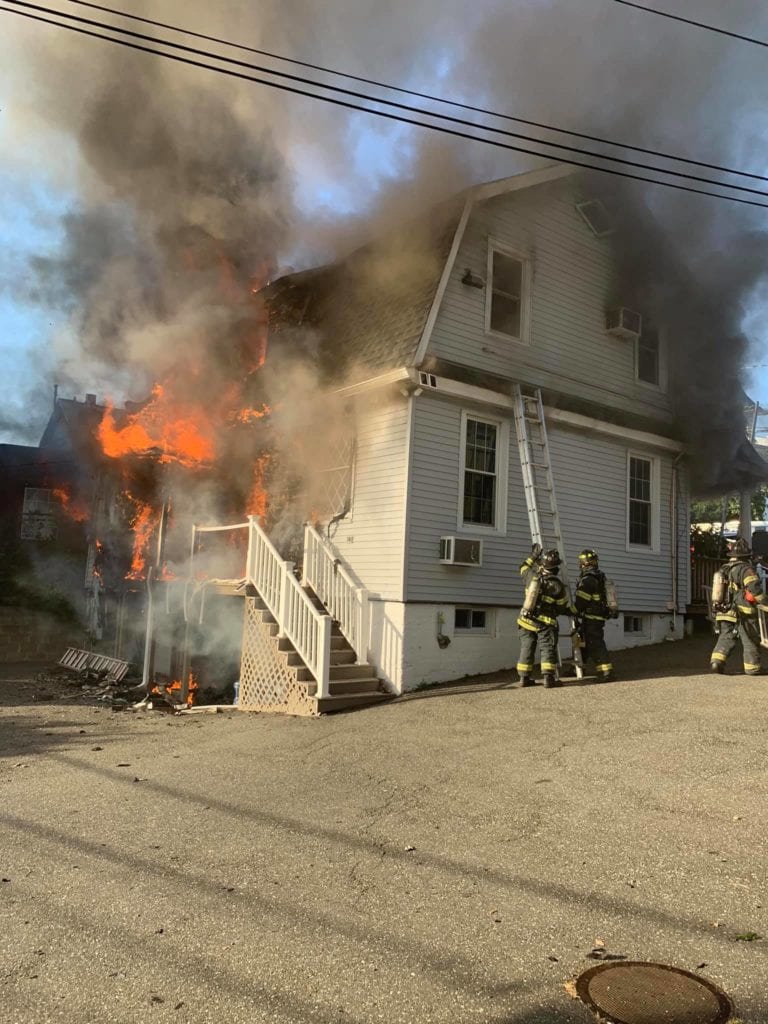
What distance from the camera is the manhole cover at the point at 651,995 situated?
8.80 feet

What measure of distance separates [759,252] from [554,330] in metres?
3.78

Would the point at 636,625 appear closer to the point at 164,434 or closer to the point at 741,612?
the point at 741,612

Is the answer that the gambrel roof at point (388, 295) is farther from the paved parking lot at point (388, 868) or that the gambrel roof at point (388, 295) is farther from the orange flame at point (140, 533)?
the paved parking lot at point (388, 868)

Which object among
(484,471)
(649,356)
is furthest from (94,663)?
(649,356)

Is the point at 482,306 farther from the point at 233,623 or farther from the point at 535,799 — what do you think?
the point at 535,799

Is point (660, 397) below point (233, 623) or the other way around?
the other way around

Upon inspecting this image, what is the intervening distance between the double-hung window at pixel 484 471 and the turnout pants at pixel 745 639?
3267 mm

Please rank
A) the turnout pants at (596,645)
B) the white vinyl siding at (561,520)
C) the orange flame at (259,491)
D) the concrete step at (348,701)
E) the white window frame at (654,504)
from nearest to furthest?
the concrete step at (348,701) < the turnout pants at (596,645) < the white vinyl siding at (561,520) < the orange flame at (259,491) < the white window frame at (654,504)

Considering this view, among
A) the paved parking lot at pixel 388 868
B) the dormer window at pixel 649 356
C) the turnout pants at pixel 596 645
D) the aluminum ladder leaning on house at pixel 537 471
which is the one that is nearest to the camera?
the paved parking lot at pixel 388 868

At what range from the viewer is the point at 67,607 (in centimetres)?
1764

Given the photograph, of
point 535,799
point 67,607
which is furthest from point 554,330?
point 67,607

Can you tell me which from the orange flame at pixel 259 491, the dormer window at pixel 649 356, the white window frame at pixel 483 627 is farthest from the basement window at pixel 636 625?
the orange flame at pixel 259 491

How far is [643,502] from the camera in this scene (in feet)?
42.9

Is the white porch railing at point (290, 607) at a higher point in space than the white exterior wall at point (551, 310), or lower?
lower
